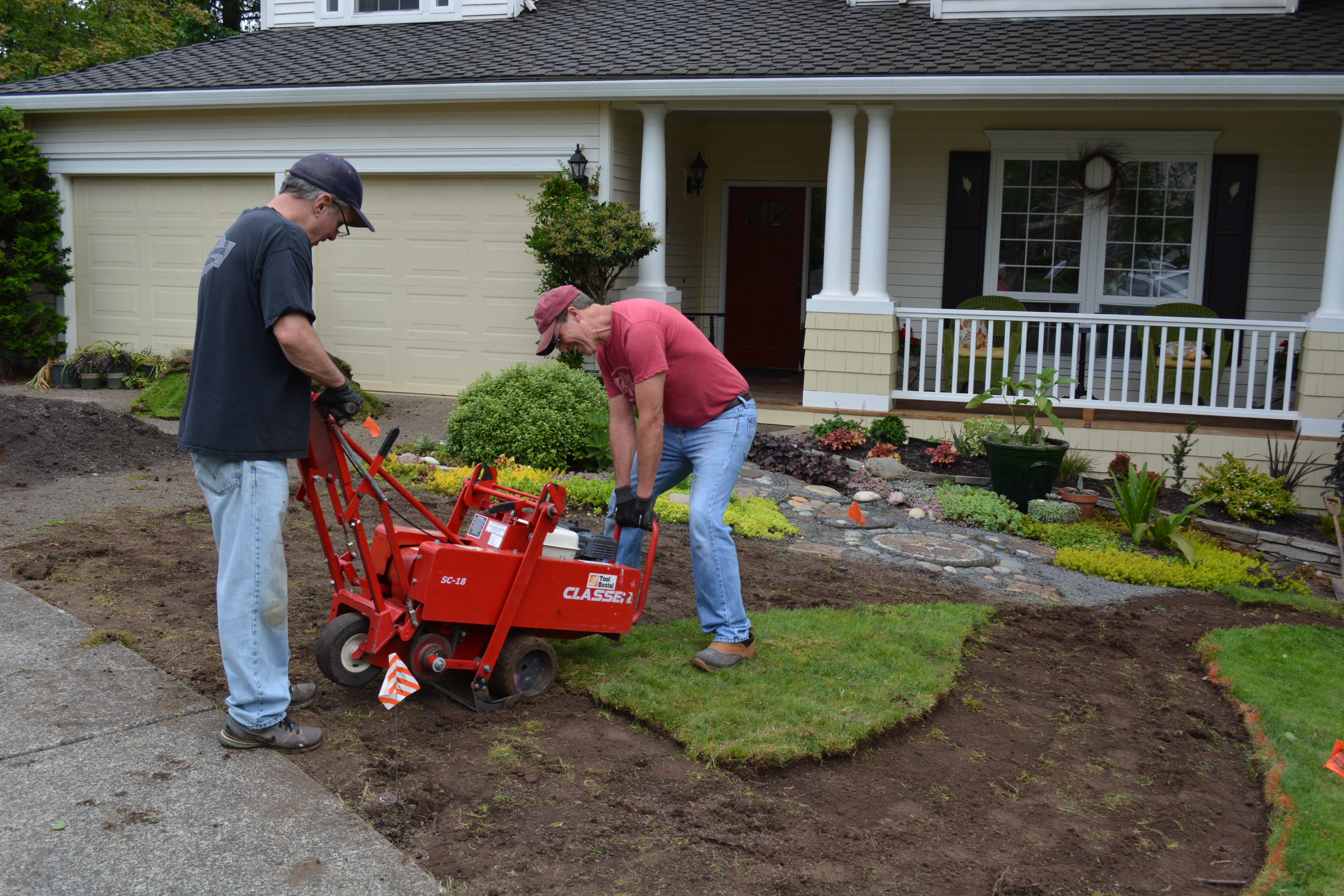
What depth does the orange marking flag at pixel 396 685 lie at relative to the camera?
3479 millimetres

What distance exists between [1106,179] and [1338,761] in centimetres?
896

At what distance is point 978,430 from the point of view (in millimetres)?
9305

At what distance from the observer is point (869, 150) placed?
10492 millimetres

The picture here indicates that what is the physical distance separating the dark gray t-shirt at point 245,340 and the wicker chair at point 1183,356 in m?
8.50

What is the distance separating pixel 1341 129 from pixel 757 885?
10.1 metres

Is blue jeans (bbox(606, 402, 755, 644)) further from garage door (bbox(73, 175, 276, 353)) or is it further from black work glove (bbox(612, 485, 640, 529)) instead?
garage door (bbox(73, 175, 276, 353))

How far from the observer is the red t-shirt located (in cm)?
412

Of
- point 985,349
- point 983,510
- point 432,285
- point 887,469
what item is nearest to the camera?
point 983,510

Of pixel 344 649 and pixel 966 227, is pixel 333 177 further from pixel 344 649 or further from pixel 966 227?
pixel 966 227

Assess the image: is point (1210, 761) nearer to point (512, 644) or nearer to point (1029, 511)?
point (512, 644)

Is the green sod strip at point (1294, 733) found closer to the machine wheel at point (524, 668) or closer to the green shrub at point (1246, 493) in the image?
the machine wheel at point (524, 668)

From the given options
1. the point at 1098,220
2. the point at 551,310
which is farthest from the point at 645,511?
the point at 1098,220

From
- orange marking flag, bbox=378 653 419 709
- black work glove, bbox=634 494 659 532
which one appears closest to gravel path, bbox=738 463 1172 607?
black work glove, bbox=634 494 659 532

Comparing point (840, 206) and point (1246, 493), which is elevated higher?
point (840, 206)
